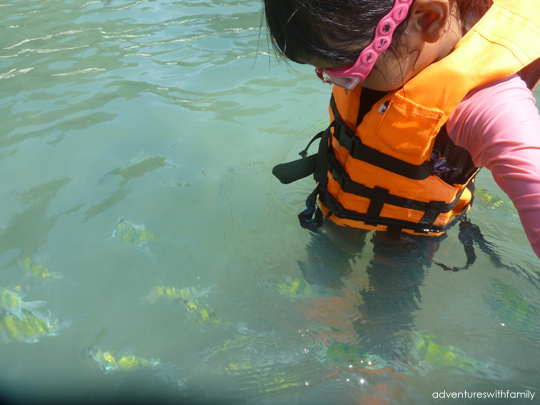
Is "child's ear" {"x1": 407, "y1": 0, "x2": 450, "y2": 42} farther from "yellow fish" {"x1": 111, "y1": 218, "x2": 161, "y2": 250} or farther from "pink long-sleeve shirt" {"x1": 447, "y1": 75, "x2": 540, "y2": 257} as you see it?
"yellow fish" {"x1": 111, "y1": 218, "x2": 161, "y2": 250}

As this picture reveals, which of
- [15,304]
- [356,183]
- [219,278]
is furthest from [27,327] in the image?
[356,183]

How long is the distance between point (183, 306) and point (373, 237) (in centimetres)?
102

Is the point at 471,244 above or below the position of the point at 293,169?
below

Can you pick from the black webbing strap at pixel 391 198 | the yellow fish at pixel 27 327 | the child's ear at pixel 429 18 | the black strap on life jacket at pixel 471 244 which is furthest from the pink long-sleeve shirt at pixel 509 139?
the yellow fish at pixel 27 327

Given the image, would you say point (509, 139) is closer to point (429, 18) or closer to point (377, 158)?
point (429, 18)

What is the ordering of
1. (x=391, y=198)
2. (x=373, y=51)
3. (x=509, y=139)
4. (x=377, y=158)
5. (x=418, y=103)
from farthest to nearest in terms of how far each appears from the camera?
(x=391, y=198) < (x=377, y=158) < (x=418, y=103) < (x=373, y=51) < (x=509, y=139)

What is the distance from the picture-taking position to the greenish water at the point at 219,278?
1.80m

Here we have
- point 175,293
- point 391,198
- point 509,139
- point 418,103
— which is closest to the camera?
point 509,139

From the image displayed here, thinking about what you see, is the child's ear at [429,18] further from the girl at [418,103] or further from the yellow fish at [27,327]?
the yellow fish at [27,327]

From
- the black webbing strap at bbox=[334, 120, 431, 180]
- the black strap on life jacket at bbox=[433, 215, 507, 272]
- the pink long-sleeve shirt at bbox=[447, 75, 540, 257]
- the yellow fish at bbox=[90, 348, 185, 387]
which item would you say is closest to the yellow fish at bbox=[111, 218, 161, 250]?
the yellow fish at bbox=[90, 348, 185, 387]

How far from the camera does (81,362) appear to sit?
1820 millimetres

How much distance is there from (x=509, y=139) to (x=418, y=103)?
1.34 ft

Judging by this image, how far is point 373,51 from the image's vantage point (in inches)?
48.3

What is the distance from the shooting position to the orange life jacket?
54.5 inches
